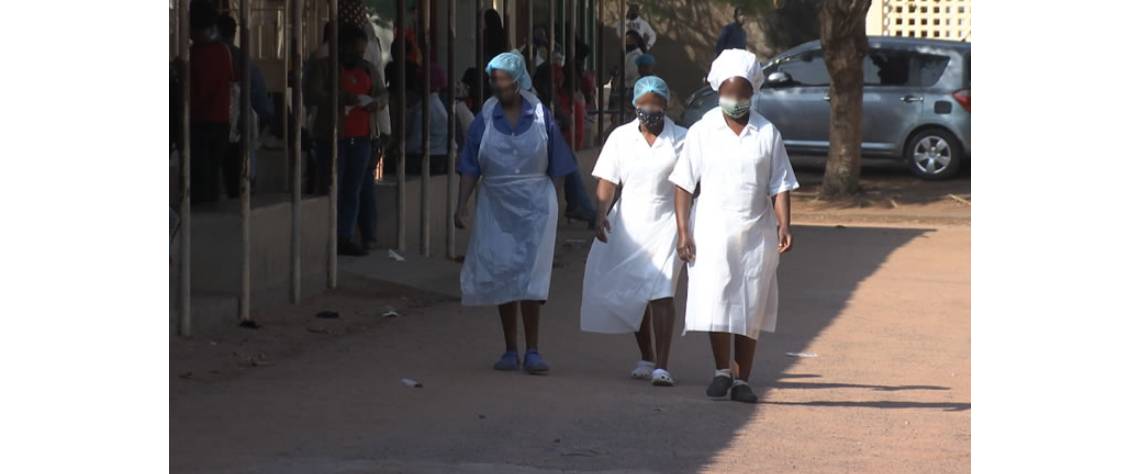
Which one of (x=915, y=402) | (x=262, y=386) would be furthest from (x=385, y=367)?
(x=915, y=402)

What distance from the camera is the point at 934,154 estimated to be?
75.3ft

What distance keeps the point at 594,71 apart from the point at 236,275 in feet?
35.1

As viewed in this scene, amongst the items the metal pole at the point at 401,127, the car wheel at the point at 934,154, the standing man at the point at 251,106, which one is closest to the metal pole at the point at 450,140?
the metal pole at the point at 401,127

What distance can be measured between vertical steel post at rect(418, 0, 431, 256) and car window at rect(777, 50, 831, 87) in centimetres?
1034

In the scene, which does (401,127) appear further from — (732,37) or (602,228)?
(732,37)

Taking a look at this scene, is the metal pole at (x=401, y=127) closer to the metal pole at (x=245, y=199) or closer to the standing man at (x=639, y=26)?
the metal pole at (x=245, y=199)

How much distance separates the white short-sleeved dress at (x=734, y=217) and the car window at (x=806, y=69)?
50.8 feet

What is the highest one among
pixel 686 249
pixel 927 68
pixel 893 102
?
pixel 927 68

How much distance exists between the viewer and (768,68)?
940 inches

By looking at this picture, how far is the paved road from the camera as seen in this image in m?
7.11

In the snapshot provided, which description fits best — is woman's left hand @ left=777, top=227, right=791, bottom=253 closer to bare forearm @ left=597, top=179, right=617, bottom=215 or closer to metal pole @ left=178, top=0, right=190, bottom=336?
bare forearm @ left=597, top=179, right=617, bottom=215

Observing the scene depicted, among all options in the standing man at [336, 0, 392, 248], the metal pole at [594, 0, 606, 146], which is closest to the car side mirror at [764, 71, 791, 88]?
the metal pole at [594, 0, 606, 146]

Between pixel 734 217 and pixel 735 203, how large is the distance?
62 millimetres

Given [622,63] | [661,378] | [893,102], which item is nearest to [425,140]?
[661,378]
